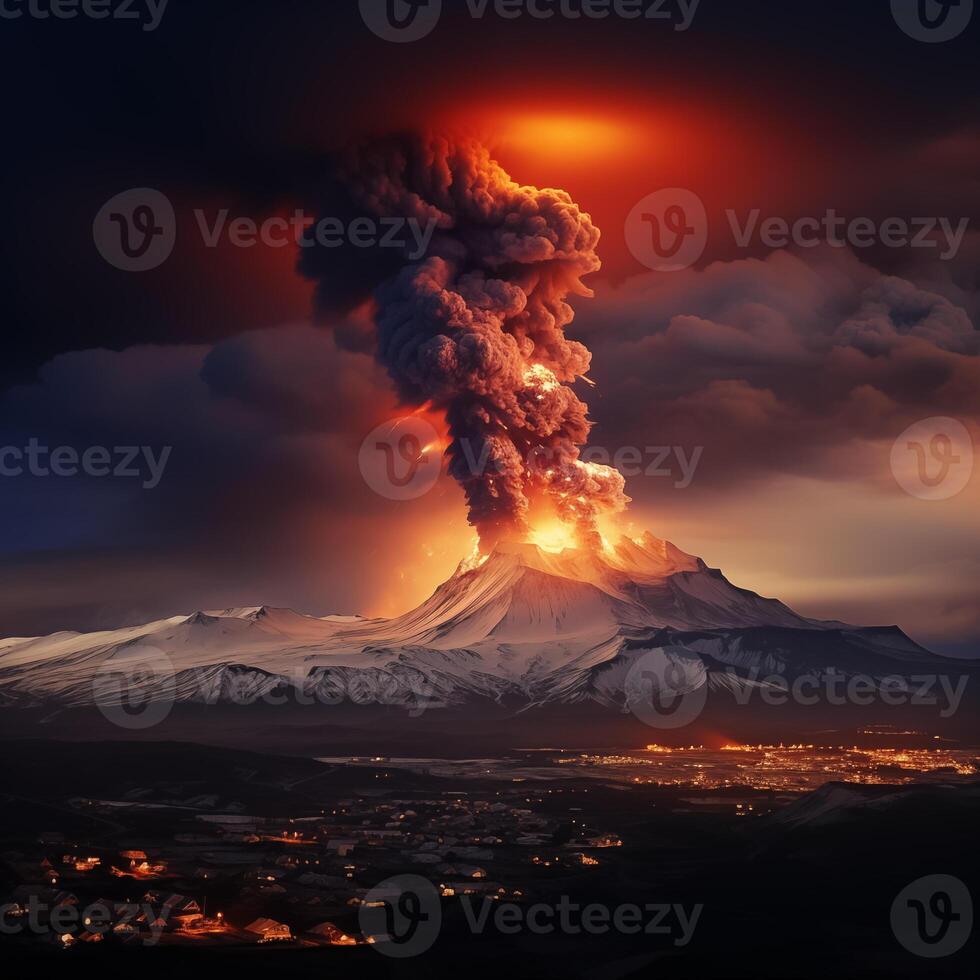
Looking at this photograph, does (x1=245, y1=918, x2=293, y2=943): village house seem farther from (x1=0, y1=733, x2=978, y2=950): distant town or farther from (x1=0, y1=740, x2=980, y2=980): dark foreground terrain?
(x1=0, y1=740, x2=980, y2=980): dark foreground terrain

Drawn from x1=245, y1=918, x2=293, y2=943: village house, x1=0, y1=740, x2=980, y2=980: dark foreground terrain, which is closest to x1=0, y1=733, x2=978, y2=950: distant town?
x1=245, y1=918, x2=293, y2=943: village house

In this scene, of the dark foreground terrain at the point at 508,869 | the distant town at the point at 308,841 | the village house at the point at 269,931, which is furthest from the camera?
the distant town at the point at 308,841

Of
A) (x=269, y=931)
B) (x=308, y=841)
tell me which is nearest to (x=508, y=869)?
(x=308, y=841)

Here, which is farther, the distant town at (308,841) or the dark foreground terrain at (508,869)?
the distant town at (308,841)

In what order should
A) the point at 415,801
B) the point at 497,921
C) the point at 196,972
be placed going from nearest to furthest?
the point at 196,972 < the point at 497,921 < the point at 415,801

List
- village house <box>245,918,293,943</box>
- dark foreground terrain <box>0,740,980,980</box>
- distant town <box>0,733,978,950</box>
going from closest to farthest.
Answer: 1. dark foreground terrain <box>0,740,980,980</box>
2. village house <box>245,918,293,943</box>
3. distant town <box>0,733,978,950</box>

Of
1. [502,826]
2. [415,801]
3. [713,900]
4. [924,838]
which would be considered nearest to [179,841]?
[502,826]

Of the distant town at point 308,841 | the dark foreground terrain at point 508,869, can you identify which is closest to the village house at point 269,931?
the distant town at point 308,841

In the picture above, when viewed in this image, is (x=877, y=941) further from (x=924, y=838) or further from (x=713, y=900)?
(x=924, y=838)

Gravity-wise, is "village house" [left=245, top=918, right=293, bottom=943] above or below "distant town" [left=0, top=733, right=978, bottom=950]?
below

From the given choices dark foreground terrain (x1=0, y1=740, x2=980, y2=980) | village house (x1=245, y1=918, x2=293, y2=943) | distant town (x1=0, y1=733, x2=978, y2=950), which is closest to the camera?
dark foreground terrain (x1=0, y1=740, x2=980, y2=980)

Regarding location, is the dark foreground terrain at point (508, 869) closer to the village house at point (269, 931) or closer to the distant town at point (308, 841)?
the distant town at point (308, 841)
